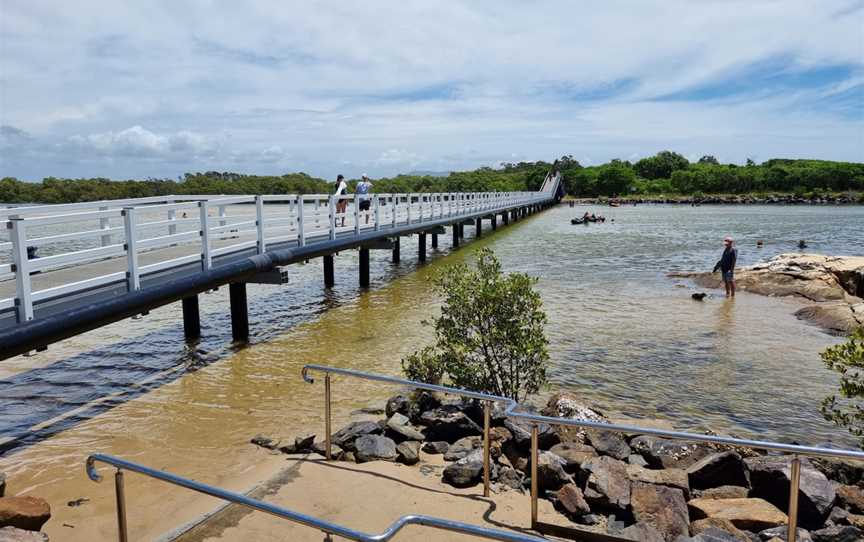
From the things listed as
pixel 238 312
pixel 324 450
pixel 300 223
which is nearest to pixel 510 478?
pixel 324 450

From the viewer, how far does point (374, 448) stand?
652 cm

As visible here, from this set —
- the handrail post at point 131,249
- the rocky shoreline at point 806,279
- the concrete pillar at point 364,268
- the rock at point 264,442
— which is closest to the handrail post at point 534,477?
the rock at point 264,442

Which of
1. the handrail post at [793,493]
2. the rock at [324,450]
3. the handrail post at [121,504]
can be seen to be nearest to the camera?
the handrail post at [121,504]

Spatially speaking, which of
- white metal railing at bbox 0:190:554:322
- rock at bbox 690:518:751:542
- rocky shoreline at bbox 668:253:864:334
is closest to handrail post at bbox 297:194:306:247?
white metal railing at bbox 0:190:554:322

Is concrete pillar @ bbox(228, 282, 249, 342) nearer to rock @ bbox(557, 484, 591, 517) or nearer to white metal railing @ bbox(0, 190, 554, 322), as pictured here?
white metal railing @ bbox(0, 190, 554, 322)

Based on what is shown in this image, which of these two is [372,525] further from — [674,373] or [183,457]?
[674,373]

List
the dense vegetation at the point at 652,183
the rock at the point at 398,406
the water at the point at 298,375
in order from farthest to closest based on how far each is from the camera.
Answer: the dense vegetation at the point at 652,183 < the rock at the point at 398,406 < the water at the point at 298,375

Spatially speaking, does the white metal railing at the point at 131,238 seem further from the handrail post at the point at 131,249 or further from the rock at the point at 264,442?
the rock at the point at 264,442

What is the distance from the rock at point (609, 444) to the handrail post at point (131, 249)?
20.8 ft

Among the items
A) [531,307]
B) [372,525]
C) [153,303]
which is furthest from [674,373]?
[153,303]

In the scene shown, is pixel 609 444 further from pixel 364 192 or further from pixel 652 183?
pixel 652 183

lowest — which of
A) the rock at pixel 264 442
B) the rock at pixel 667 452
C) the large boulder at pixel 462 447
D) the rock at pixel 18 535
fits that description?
the rock at pixel 264 442

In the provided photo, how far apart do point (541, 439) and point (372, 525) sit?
8.37 feet

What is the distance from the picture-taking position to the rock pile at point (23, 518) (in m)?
4.69
